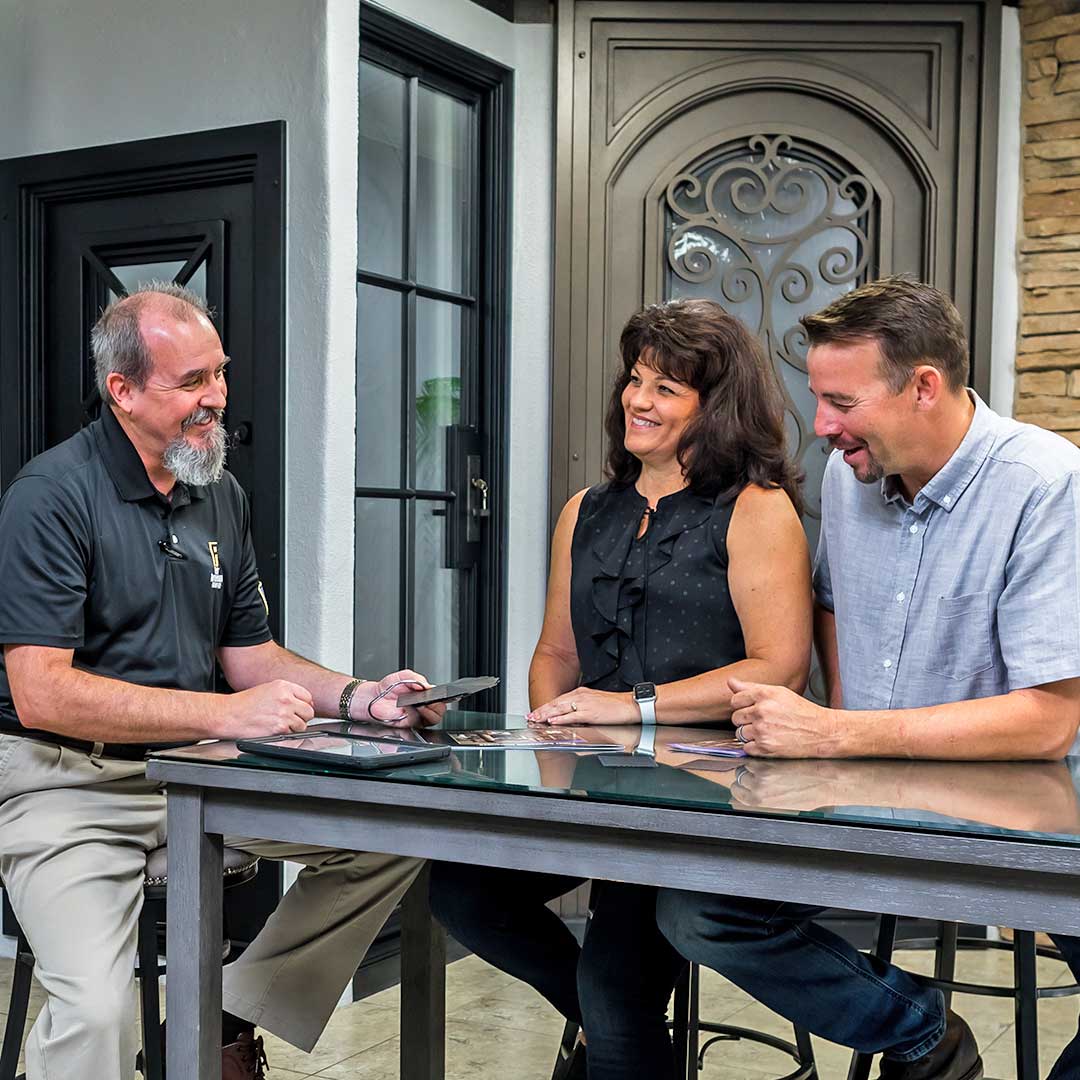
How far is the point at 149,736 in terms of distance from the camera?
7.88 feet

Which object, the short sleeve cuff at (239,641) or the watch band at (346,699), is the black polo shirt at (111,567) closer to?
the short sleeve cuff at (239,641)

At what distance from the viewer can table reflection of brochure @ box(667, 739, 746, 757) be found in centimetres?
205

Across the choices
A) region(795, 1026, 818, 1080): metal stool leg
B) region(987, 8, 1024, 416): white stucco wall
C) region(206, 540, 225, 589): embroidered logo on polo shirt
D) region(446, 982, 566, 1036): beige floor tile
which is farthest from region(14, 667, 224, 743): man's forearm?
region(987, 8, 1024, 416): white stucco wall

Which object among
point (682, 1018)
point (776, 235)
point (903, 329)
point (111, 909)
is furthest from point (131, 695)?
point (776, 235)

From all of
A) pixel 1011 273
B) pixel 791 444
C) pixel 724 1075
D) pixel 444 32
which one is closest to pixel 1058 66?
pixel 1011 273

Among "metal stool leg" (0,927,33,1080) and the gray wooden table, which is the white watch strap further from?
"metal stool leg" (0,927,33,1080)

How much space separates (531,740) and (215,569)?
867 millimetres

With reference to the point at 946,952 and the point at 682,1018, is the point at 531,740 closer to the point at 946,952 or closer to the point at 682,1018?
the point at 682,1018

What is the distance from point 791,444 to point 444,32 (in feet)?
5.10

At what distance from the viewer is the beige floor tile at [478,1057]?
3.20 meters

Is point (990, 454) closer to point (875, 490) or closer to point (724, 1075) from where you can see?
point (875, 490)

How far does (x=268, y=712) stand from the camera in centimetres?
227

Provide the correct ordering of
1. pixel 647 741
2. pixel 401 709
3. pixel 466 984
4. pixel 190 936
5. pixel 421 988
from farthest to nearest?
pixel 466 984 → pixel 421 988 → pixel 401 709 → pixel 647 741 → pixel 190 936

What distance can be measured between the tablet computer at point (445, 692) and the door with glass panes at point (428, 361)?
1.59m
